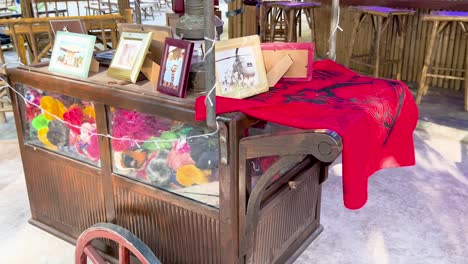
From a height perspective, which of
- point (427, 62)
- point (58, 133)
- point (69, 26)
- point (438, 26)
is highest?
point (69, 26)

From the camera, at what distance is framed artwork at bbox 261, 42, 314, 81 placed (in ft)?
6.22

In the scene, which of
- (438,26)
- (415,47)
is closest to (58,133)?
(438,26)

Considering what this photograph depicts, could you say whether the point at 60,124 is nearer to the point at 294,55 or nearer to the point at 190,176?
the point at 190,176

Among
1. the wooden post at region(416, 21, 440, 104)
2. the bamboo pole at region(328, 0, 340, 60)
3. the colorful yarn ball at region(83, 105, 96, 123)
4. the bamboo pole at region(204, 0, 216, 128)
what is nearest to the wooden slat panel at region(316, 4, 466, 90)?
the wooden post at region(416, 21, 440, 104)

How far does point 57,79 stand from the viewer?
210 centimetres

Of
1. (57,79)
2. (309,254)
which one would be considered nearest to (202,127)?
(57,79)

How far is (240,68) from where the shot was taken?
1738 mm

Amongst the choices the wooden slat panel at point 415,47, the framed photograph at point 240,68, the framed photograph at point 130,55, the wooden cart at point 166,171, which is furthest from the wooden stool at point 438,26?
the framed photograph at point 130,55

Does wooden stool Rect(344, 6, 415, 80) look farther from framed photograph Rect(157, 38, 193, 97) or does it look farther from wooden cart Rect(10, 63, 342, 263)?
framed photograph Rect(157, 38, 193, 97)

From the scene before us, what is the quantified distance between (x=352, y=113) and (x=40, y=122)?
1.57 metres

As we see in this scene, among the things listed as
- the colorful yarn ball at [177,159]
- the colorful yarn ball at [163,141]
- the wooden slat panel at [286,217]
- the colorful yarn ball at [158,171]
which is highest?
the colorful yarn ball at [163,141]

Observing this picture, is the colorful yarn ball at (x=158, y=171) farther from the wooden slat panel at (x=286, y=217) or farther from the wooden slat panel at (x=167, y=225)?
the wooden slat panel at (x=286, y=217)

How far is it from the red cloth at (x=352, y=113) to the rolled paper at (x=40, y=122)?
1057mm

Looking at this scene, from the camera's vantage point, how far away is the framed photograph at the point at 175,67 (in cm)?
171
